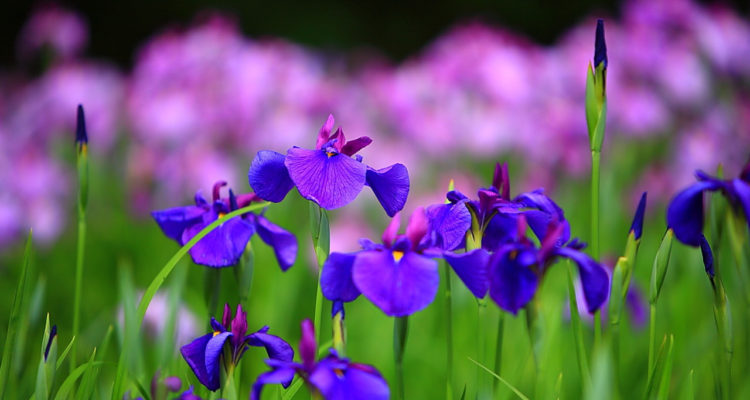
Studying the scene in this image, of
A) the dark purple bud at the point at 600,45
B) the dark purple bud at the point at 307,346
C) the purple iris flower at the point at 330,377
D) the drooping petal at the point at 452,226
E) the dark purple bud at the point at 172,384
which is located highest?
the dark purple bud at the point at 600,45

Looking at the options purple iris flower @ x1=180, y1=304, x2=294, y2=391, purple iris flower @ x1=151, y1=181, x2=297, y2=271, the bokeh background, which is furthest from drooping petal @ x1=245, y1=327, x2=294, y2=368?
the bokeh background

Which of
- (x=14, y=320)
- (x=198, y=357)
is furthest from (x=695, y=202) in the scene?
(x=14, y=320)

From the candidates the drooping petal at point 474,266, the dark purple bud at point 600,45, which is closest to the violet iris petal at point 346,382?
the drooping petal at point 474,266

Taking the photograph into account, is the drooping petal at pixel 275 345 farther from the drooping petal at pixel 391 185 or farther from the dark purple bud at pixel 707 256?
the dark purple bud at pixel 707 256

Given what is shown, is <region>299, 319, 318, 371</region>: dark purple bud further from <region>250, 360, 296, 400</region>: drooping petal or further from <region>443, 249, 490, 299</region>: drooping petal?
<region>443, 249, 490, 299</region>: drooping petal

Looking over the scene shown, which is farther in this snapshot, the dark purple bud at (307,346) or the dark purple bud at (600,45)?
the dark purple bud at (600,45)

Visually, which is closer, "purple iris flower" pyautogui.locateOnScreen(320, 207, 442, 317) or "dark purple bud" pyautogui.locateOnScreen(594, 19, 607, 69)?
"purple iris flower" pyautogui.locateOnScreen(320, 207, 442, 317)
